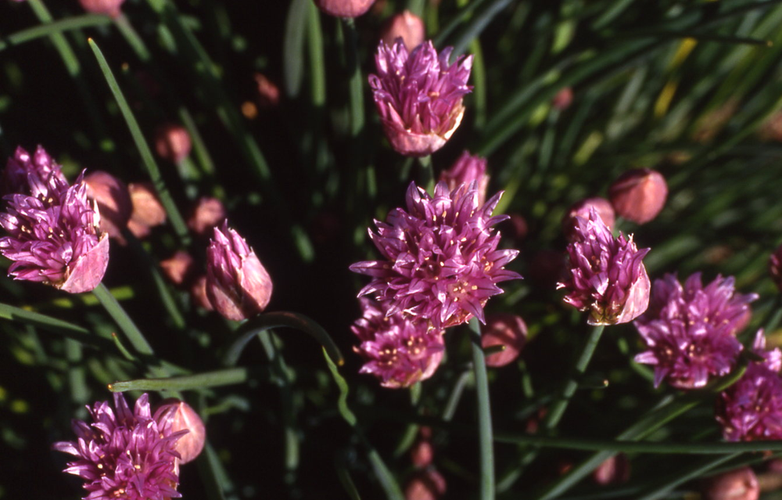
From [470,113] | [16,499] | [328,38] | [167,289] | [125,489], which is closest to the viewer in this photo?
[125,489]

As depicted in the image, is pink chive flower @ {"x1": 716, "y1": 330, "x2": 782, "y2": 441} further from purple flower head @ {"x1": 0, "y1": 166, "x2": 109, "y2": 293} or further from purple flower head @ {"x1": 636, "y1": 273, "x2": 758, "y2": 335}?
purple flower head @ {"x1": 0, "y1": 166, "x2": 109, "y2": 293}

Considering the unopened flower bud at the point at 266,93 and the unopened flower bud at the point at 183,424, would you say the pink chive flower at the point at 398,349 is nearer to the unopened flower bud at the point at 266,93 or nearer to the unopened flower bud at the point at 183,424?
the unopened flower bud at the point at 183,424

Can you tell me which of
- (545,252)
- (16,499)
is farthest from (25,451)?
(545,252)

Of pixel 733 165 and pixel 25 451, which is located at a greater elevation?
pixel 25 451

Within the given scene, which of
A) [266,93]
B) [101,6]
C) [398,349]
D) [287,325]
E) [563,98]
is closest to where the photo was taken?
[287,325]

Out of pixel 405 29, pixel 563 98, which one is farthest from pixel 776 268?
pixel 405 29

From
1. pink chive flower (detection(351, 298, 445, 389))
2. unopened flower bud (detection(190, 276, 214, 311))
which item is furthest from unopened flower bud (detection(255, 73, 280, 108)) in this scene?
pink chive flower (detection(351, 298, 445, 389))

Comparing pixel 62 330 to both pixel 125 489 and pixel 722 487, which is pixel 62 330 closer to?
pixel 125 489

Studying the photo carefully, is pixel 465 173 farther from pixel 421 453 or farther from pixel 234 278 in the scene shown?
pixel 421 453
